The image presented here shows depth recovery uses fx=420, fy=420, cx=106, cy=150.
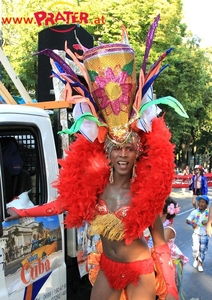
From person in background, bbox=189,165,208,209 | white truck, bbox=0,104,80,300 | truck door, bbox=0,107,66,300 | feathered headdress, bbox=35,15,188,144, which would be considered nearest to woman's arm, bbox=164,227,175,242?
white truck, bbox=0,104,80,300

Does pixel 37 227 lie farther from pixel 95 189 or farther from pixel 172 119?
pixel 172 119

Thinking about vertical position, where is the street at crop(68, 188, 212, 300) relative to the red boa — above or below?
below

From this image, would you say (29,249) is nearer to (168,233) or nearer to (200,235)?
(168,233)

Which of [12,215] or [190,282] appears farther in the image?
[190,282]

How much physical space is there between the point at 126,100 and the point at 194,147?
46.8 m

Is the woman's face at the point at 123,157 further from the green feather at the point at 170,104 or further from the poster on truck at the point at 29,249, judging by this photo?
the poster on truck at the point at 29,249

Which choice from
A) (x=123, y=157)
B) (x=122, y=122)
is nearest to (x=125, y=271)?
(x=123, y=157)

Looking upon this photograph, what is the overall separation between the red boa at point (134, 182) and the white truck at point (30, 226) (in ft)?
1.51

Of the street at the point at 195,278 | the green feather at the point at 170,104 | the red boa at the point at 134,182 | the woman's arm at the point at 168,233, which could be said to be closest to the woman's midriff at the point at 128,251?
the red boa at the point at 134,182

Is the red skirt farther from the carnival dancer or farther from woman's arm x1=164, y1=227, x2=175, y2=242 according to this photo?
woman's arm x1=164, y1=227, x2=175, y2=242

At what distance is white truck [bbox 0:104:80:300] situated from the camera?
2850 millimetres

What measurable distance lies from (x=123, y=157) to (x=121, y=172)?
99 mm

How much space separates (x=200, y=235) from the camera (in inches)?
281

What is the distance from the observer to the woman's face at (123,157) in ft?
8.41
